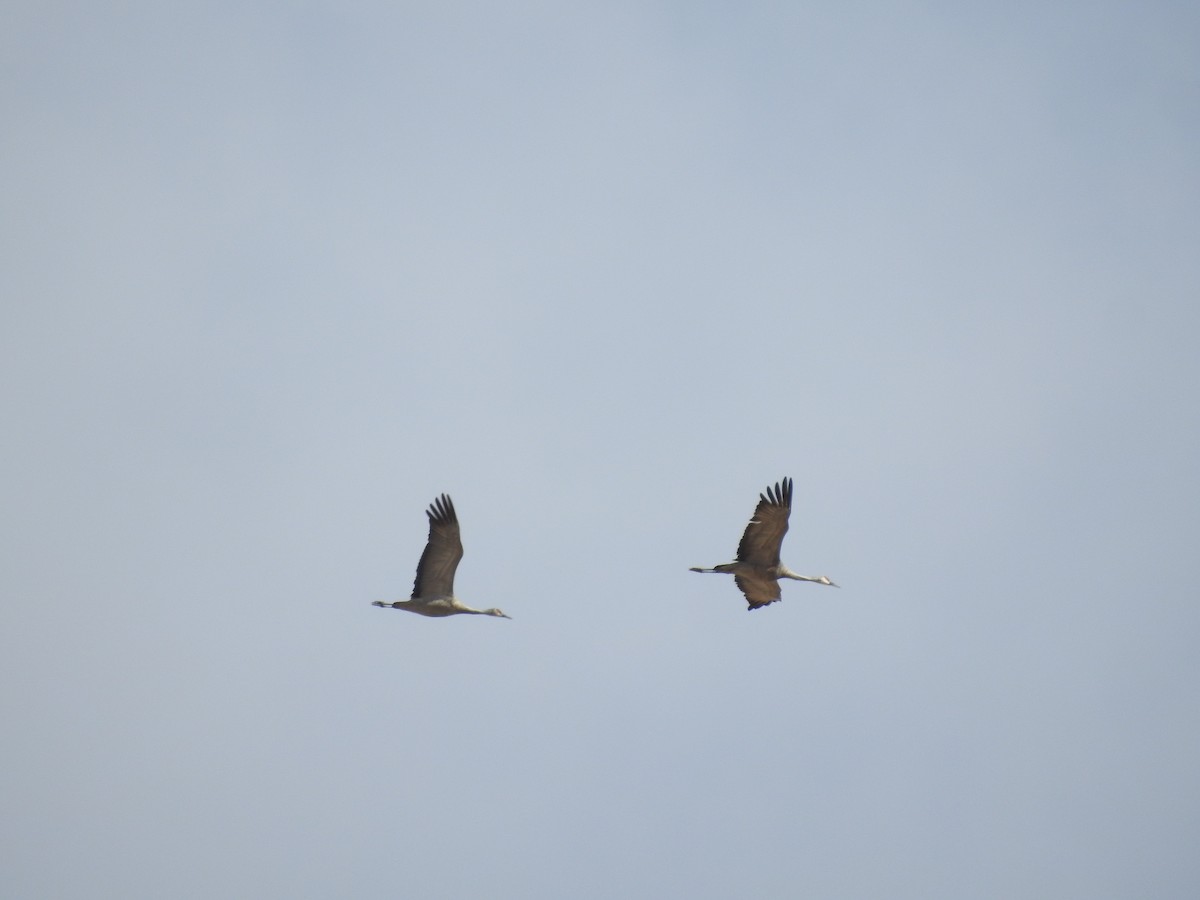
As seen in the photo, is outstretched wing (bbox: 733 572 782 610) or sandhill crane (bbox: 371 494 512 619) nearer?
sandhill crane (bbox: 371 494 512 619)

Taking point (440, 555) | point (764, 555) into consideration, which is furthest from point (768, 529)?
point (440, 555)

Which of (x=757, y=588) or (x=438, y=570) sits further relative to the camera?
(x=757, y=588)

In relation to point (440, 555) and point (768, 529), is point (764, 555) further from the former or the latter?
point (440, 555)

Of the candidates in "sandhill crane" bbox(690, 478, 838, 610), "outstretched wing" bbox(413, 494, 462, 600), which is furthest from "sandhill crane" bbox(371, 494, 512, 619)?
"sandhill crane" bbox(690, 478, 838, 610)

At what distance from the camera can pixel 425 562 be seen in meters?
34.8

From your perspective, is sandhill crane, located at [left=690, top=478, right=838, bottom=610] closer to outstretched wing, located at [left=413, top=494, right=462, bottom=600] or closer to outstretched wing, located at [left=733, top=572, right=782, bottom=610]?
outstretched wing, located at [left=733, top=572, right=782, bottom=610]

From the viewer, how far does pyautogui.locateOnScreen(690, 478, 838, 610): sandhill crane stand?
36.3 metres

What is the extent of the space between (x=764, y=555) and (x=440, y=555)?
27.6ft

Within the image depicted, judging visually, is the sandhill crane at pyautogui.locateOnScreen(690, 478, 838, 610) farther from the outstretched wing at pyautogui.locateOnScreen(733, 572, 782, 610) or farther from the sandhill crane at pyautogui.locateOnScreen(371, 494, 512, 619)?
the sandhill crane at pyautogui.locateOnScreen(371, 494, 512, 619)

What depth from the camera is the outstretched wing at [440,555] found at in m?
34.5

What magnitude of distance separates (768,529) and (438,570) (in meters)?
8.32

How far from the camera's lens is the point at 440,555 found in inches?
1368

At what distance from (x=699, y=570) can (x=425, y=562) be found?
718 cm

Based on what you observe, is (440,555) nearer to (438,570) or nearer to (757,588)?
(438,570)
